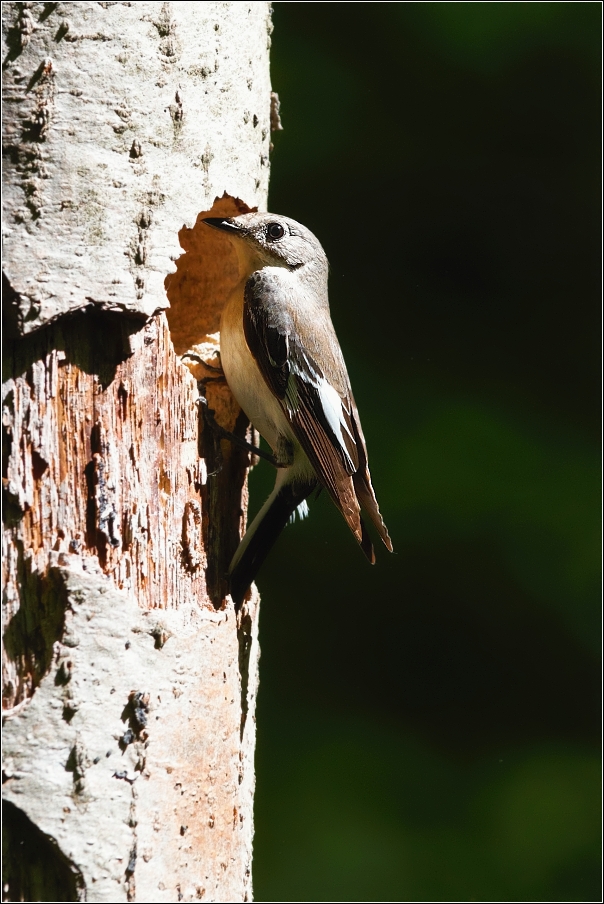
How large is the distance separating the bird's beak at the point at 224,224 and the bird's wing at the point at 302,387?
0.13 meters

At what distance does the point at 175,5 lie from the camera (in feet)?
7.13

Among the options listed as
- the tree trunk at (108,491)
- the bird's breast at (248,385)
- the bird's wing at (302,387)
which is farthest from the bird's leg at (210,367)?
the tree trunk at (108,491)

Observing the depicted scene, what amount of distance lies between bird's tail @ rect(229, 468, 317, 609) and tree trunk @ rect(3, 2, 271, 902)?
5.1 inches

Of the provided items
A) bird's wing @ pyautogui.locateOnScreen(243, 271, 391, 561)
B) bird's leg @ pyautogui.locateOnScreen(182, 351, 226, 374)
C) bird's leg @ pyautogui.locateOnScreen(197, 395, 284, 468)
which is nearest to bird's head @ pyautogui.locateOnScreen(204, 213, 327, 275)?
bird's wing @ pyautogui.locateOnScreen(243, 271, 391, 561)

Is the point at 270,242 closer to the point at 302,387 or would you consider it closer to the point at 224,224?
the point at 224,224

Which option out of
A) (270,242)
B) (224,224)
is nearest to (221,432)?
(224,224)

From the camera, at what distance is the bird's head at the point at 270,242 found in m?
2.74

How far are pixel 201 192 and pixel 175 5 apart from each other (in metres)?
0.40

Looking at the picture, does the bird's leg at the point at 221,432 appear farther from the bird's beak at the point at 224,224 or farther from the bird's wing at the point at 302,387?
the bird's beak at the point at 224,224

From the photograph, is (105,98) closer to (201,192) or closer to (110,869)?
(201,192)

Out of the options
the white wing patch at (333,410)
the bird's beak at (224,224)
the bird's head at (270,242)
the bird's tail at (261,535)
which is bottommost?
the bird's tail at (261,535)

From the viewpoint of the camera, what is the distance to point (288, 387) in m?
2.72

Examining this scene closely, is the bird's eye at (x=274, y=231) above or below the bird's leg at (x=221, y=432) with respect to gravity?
above

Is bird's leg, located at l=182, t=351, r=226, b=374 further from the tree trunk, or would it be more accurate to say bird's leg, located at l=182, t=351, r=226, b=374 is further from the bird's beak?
the tree trunk
